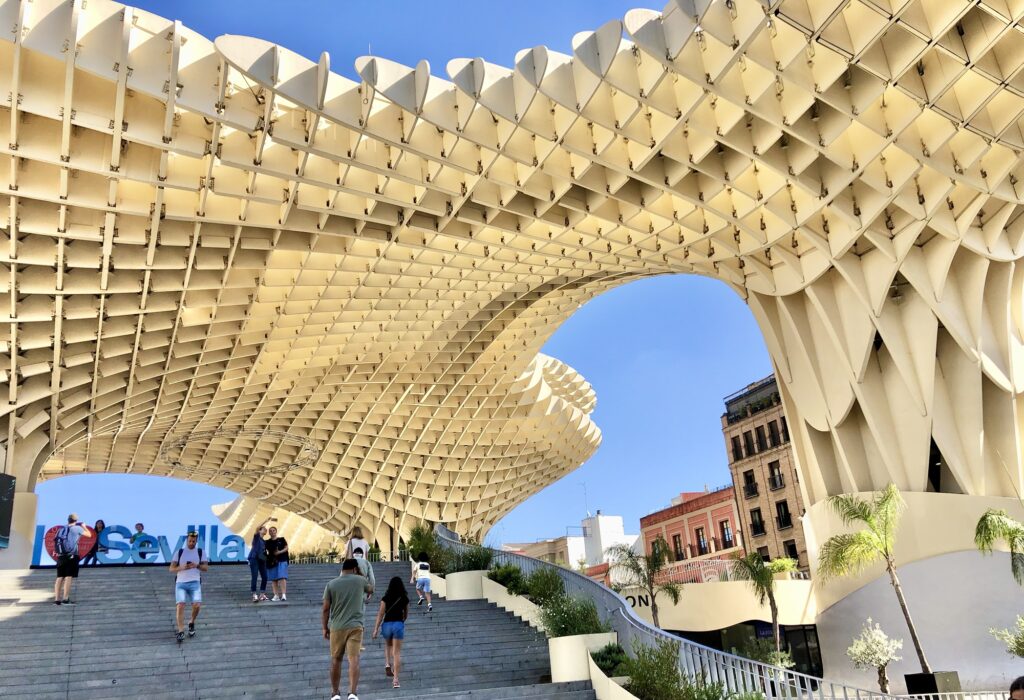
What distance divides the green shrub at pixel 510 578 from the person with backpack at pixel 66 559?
934cm

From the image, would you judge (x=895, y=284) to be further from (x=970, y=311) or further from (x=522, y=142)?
(x=522, y=142)

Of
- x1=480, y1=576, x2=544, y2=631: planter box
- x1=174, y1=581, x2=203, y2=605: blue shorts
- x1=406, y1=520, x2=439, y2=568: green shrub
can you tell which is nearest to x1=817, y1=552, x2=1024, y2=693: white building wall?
x1=480, y1=576, x2=544, y2=631: planter box

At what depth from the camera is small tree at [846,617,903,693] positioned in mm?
22453

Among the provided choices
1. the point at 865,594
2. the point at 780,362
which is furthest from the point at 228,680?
the point at 780,362

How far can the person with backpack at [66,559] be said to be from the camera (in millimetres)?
16906

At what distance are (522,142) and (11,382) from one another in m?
19.7

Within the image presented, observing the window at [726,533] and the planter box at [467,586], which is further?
the window at [726,533]

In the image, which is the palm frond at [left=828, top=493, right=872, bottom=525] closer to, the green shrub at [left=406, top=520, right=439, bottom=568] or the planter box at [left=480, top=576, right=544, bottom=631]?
the planter box at [left=480, top=576, right=544, bottom=631]

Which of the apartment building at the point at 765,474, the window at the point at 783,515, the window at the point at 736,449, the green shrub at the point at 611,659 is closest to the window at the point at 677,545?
the apartment building at the point at 765,474

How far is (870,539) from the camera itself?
21906 millimetres

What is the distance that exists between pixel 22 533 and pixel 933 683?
3178cm

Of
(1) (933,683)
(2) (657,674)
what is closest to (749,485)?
(1) (933,683)

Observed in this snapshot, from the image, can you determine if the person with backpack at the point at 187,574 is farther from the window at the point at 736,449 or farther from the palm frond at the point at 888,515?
the window at the point at 736,449

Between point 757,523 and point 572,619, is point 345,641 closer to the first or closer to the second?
point 572,619
